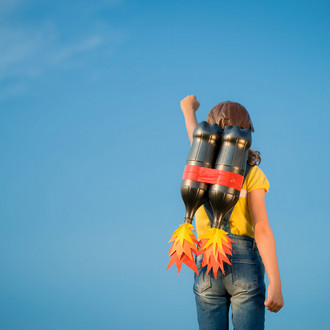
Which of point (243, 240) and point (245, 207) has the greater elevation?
point (245, 207)

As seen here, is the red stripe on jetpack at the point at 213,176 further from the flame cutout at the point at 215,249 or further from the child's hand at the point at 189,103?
the child's hand at the point at 189,103

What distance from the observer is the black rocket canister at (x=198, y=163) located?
1869 millimetres

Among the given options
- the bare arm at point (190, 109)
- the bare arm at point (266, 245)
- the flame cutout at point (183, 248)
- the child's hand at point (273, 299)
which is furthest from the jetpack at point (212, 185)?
the bare arm at point (190, 109)

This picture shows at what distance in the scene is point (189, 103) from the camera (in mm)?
2477

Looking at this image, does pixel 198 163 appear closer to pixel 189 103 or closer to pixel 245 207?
pixel 245 207

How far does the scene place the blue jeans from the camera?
1.82 m

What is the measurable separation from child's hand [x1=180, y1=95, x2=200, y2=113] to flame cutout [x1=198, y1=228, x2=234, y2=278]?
83 centimetres

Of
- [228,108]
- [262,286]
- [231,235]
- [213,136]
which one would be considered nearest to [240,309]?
[262,286]

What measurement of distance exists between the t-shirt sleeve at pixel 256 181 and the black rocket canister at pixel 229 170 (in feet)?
0.28

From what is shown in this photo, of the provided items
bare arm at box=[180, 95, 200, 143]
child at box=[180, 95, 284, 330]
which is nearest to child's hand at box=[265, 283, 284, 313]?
child at box=[180, 95, 284, 330]

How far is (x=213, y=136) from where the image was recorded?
1.89m

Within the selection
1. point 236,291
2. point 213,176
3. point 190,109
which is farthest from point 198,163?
point 190,109

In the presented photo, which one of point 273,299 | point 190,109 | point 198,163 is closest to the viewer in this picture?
point 273,299

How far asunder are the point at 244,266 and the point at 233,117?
607 millimetres
